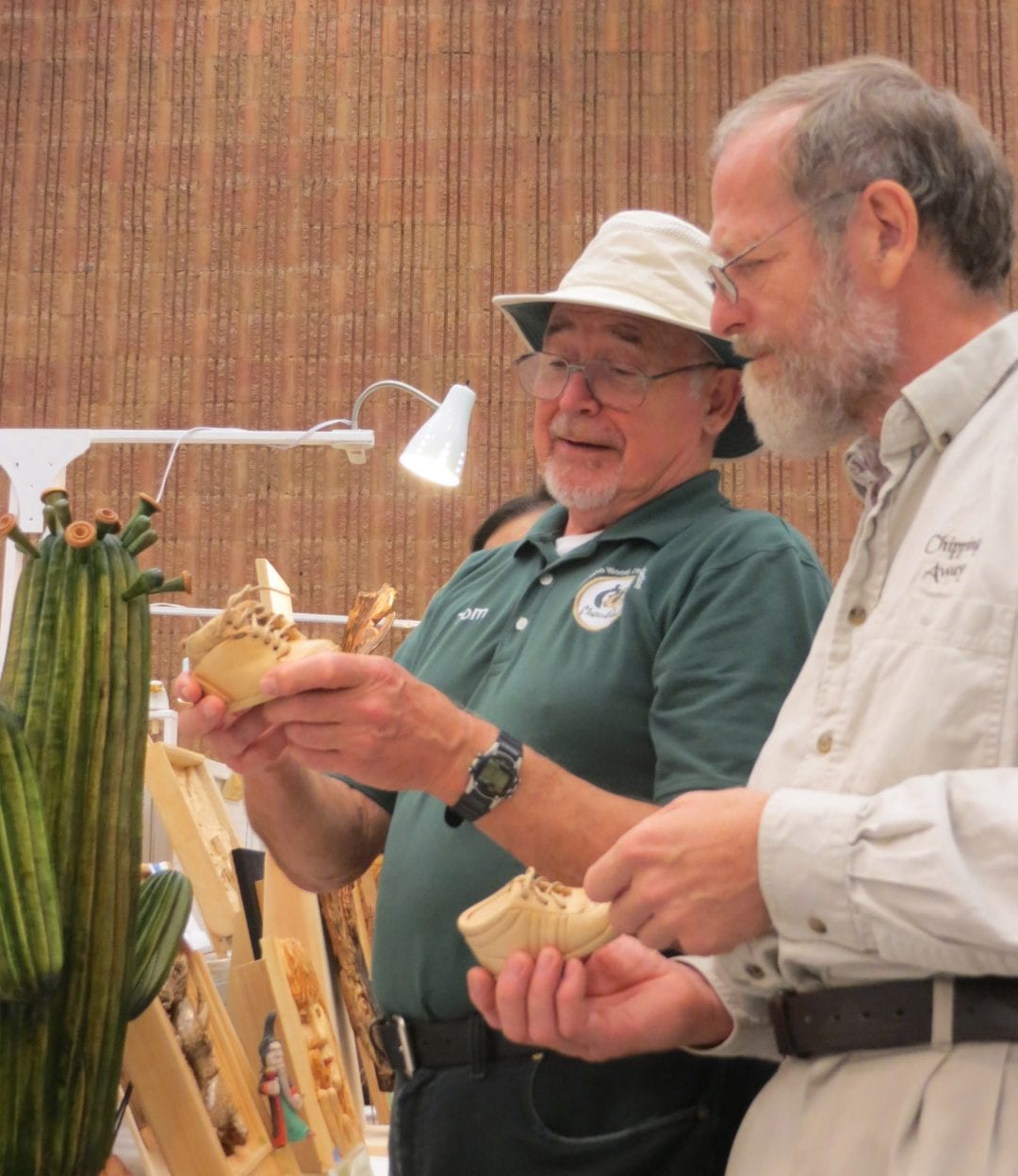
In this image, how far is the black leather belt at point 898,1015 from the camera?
1.23 m

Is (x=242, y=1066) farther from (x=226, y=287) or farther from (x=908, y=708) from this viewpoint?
(x=226, y=287)

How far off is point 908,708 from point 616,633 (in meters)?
0.71

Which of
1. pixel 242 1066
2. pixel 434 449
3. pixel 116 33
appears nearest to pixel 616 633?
pixel 242 1066

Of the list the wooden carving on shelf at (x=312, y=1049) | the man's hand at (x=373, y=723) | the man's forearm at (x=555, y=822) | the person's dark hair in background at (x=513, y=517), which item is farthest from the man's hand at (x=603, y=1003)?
the person's dark hair in background at (x=513, y=517)

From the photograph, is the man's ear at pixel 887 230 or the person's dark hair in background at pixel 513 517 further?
the person's dark hair in background at pixel 513 517

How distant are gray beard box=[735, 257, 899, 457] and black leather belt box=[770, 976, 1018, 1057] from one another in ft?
2.05

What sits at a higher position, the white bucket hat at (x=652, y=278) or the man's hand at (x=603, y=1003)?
the white bucket hat at (x=652, y=278)

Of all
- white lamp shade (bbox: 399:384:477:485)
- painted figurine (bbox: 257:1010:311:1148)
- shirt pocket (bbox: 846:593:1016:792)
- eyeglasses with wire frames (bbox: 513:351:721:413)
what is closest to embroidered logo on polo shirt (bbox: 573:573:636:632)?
eyeglasses with wire frames (bbox: 513:351:721:413)

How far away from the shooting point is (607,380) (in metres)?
2.26

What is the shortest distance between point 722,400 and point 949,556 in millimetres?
1010

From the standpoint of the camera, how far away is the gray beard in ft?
5.24

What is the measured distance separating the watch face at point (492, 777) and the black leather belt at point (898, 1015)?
408mm

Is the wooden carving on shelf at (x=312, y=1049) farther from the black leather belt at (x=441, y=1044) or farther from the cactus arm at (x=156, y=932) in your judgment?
the cactus arm at (x=156, y=932)

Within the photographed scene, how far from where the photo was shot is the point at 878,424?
65.7 inches
